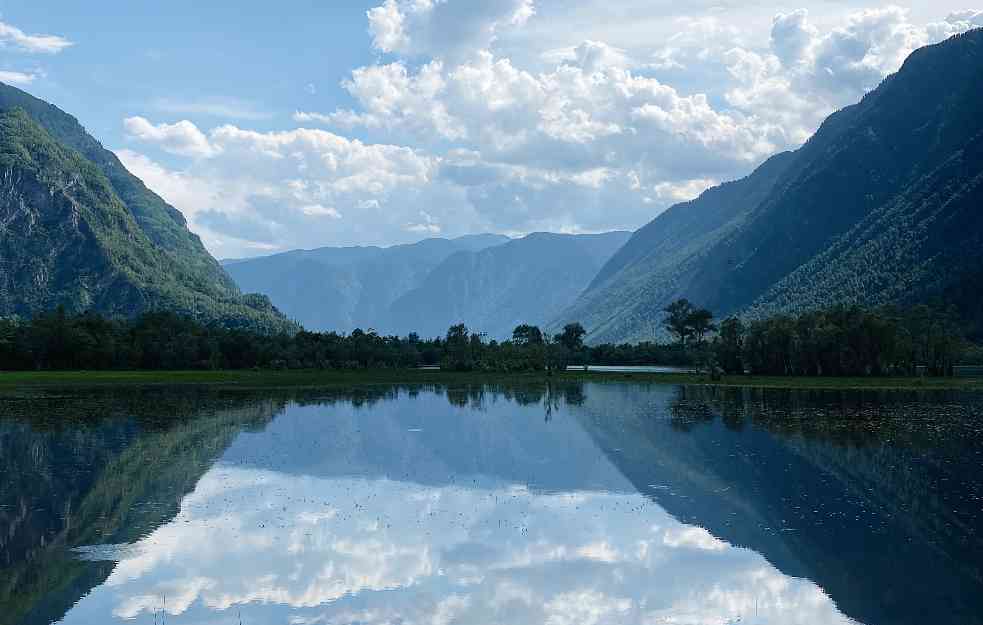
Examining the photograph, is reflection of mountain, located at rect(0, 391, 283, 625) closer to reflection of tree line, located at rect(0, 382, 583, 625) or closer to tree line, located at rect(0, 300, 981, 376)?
reflection of tree line, located at rect(0, 382, 583, 625)

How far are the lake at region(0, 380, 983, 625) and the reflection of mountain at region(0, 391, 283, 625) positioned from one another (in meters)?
0.17

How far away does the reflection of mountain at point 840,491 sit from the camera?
28516mm

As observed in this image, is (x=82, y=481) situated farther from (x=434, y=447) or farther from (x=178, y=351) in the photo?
(x=178, y=351)

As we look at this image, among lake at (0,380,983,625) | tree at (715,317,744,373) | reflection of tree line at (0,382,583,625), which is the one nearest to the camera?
lake at (0,380,983,625)

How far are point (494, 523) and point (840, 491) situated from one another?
17392 millimetres

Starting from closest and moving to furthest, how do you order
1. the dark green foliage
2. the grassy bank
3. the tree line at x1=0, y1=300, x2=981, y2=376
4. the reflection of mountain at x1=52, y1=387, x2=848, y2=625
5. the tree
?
1. the reflection of mountain at x1=52, y1=387, x2=848, y2=625
2. the grassy bank
3. the dark green foliage
4. the tree line at x1=0, y1=300, x2=981, y2=376
5. the tree

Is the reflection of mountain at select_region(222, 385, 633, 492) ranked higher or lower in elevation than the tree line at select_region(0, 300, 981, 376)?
lower

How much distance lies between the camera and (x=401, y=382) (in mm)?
151750

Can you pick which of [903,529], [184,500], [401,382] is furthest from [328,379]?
[903,529]

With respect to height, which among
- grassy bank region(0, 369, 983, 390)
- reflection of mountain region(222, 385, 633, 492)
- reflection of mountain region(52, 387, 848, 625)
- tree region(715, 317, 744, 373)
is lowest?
reflection of mountain region(52, 387, 848, 625)

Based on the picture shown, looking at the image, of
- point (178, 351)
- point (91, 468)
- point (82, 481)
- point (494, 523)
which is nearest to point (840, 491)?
point (494, 523)

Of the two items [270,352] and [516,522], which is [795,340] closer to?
[270,352]

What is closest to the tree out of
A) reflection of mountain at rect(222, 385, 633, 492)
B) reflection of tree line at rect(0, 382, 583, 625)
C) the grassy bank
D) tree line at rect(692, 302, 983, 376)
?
tree line at rect(692, 302, 983, 376)

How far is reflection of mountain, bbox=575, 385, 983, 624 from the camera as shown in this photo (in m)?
28.5
